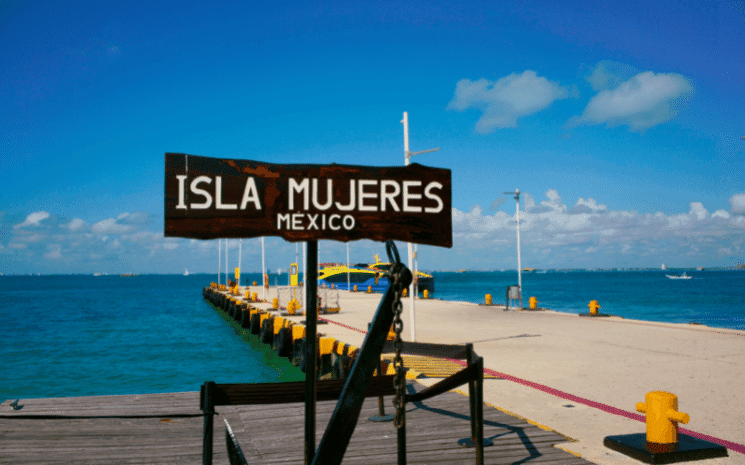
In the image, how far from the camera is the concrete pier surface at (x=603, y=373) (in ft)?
20.9

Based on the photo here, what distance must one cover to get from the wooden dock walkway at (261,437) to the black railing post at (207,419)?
1362 mm

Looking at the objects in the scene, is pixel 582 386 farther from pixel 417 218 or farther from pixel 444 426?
pixel 417 218

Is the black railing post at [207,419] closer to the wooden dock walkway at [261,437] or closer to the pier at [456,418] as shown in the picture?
the pier at [456,418]

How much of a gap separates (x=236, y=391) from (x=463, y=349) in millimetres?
3052

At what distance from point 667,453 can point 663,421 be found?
0.31 metres

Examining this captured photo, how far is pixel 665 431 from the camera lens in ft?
16.9

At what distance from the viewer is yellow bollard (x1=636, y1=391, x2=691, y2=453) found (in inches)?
202

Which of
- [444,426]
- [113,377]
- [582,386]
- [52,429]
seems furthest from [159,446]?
[113,377]

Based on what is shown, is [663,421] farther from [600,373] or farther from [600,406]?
[600,373]

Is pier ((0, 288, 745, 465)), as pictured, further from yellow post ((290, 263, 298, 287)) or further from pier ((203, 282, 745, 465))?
yellow post ((290, 263, 298, 287))

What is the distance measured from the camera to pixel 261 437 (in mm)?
5996

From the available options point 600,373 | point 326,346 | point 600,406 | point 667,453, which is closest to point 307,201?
point 667,453

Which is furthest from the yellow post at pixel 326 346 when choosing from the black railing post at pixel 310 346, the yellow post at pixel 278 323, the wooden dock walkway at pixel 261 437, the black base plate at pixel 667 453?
the black railing post at pixel 310 346

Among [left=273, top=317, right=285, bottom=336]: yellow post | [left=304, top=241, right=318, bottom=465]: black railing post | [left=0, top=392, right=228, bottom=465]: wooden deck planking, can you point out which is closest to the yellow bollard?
[left=304, top=241, right=318, bottom=465]: black railing post
